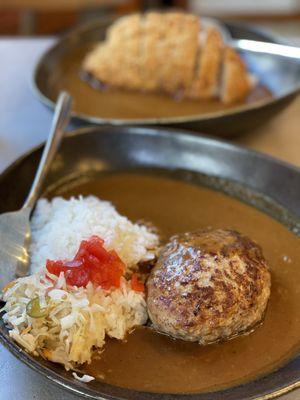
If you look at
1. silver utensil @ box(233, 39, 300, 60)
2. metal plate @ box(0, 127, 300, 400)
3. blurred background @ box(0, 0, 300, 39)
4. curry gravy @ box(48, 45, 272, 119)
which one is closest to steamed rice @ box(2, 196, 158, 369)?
metal plate @ box(0, 127, 300, 400)

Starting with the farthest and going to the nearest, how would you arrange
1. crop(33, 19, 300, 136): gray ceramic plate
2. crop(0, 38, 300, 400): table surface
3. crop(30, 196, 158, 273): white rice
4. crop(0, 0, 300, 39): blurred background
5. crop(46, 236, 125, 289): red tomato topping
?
crop(0, 0, 300, 39): blurred background
crop(0, 38, 300, 400): table surface
crop(33, 19, 300, 136): gray ceramic plate
crop(30, 196, 158, 273): white rice
crop(46, 236, 125, 289): red tomato topping

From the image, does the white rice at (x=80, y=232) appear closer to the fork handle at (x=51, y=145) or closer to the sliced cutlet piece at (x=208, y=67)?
the fork handle at (x=51, y=145)

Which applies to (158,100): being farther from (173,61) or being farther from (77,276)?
(77,276)

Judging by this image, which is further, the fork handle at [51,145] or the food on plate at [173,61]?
the food on plate at [173,61]

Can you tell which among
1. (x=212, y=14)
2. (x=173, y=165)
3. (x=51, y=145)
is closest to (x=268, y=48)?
(x=173, y=165)

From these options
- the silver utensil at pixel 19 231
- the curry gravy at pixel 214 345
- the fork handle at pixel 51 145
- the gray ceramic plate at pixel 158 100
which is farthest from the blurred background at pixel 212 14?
the curry gravy at pixel 214 345

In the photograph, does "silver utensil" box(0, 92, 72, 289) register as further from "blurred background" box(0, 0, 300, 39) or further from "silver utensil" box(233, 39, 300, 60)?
"blurred background" box(0, 0, 300, 39)

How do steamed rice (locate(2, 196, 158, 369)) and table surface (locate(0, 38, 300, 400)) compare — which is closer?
steamed rice (locate(2, 196, 158, 369))
